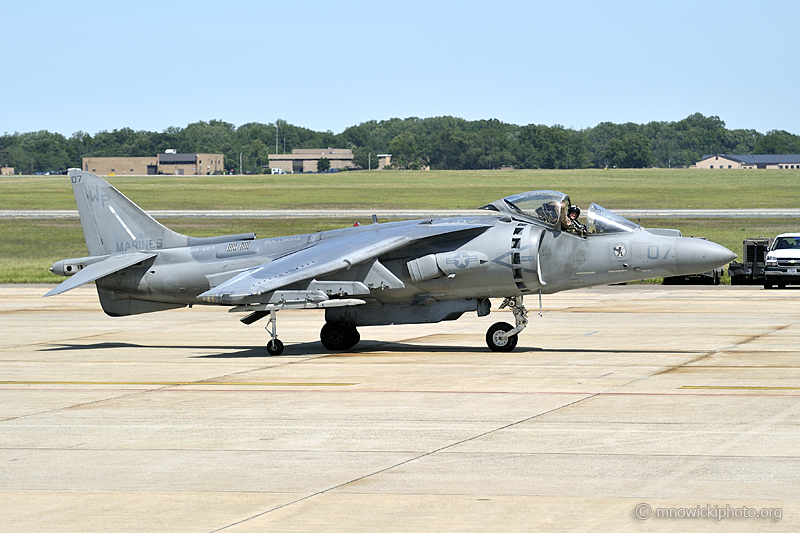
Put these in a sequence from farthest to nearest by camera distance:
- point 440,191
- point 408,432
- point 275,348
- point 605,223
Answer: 1. point 440,191
2. point 275,348
3. point 605,223
4. point 408,432

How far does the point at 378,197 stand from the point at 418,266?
326ft

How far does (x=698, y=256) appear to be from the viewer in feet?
61.7

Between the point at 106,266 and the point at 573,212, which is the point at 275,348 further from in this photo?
the point at 573,212

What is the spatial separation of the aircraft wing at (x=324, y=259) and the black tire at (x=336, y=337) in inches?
68.2

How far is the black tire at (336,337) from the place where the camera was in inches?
845

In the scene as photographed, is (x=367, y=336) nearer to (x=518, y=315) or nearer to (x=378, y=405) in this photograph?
(x=518, y=315)

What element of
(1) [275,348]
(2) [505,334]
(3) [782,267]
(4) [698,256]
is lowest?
(1) [275,348]

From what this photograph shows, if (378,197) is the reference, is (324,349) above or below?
below

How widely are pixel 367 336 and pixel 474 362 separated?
5.80 metres

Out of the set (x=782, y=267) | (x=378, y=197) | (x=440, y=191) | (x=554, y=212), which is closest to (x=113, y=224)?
(x=554, y=212)

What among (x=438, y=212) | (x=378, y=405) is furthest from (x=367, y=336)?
(x=438, y=212)

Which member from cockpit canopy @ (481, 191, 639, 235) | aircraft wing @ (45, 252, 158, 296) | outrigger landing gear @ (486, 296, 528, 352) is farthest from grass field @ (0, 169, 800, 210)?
outrigger landing gear @ (486, 296, 528, 352)

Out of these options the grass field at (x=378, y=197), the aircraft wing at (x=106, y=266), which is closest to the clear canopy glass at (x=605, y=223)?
the aircraft wing at (x=106, y=266)

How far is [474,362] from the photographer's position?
1914cm
